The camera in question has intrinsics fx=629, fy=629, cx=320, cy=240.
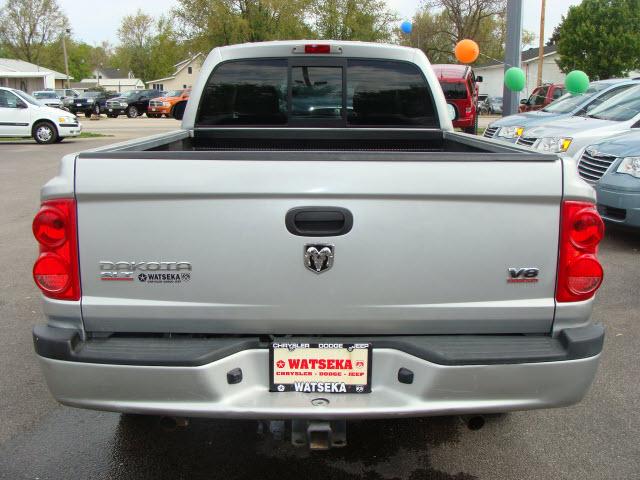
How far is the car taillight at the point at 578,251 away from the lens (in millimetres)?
2371

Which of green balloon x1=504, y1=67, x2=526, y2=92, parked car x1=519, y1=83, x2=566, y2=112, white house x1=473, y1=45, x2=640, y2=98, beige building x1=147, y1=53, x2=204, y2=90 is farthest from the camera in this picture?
beige building x1=147, y1=53, x2=204, y2=90

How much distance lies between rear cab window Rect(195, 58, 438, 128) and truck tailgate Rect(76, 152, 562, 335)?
2106mm

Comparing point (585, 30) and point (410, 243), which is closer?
point (410, 243)

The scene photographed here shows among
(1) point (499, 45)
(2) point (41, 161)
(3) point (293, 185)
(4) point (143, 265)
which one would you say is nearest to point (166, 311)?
(4) point (143, 265)

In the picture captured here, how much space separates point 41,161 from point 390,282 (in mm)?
14845

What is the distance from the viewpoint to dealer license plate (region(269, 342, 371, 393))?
2379 millimetres

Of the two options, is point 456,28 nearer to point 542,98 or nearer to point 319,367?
point 542,98

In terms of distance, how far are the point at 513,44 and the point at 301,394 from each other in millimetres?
15287

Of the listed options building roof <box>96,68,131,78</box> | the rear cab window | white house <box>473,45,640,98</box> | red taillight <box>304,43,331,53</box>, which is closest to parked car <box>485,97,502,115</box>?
white house <box>473,45,640,98</box>

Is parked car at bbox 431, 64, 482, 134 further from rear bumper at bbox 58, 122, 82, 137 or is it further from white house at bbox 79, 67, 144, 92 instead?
white house at bbox 79, 67, 144, 92

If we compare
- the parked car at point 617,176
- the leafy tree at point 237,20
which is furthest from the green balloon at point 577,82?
the leafy tree at point 237,20

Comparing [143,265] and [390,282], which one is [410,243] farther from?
[143,265]

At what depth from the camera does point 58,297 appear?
95.2 inches

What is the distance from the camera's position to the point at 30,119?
19.3 m
